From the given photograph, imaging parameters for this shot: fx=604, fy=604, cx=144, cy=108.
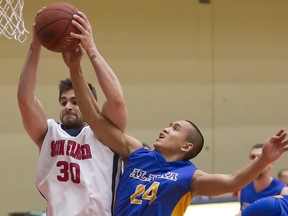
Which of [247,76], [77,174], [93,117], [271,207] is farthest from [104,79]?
[247,76]

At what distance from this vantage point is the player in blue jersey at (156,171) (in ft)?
10.8

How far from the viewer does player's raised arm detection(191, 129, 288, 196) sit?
3.03 metres

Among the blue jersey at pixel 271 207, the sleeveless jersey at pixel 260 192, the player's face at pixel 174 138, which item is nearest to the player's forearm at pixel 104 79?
the player's face at pixel 174 138

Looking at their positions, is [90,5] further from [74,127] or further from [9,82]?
[74,127]

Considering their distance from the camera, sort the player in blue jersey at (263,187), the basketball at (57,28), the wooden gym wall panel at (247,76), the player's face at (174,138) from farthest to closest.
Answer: the wooden gym wall panel at (247,76) < the player in blue jersey at (263,187) < the player's face at (174,138) < the basketball at (57,28)

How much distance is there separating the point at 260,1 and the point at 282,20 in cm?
47

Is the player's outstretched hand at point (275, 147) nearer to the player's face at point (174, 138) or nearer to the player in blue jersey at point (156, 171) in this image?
the player in blue jersey at point (156, 171)

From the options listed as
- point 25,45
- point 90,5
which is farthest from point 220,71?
point 25,45

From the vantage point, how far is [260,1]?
373 inches

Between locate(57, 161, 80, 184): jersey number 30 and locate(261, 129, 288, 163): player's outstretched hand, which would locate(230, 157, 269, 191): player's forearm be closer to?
locate(261, 129, 288, 163): player's outstretched hand

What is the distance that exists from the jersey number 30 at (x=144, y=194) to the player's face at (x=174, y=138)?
0.92ft

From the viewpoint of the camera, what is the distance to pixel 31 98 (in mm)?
3455

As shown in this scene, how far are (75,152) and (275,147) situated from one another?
1121mm

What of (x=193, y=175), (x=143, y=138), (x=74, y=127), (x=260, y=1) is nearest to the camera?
(x=193, y=175)
